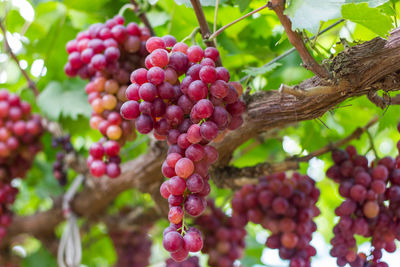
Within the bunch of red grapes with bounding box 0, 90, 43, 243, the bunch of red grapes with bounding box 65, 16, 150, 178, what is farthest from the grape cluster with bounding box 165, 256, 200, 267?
the bunch of red grapes with bounding box 0, 90, 43, 243

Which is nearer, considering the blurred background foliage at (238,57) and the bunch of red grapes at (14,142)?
the blurred background foliage at (238,57)

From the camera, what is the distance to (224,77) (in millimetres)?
654

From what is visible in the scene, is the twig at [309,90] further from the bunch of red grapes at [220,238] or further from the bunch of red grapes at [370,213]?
the bunch of red grapes at [220,238]

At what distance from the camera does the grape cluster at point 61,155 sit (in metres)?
1.37

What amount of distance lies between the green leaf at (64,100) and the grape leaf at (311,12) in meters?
0.78

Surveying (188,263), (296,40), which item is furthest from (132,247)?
(296,40)

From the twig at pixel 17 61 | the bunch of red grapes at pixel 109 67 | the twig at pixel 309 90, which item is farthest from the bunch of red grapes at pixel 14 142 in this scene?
the twig at pixel 309 90

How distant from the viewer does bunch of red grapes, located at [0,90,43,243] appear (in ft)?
4.29

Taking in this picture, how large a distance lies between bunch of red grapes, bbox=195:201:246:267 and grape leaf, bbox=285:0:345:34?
2.46ft

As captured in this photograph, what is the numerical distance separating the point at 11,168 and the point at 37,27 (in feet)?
1.60

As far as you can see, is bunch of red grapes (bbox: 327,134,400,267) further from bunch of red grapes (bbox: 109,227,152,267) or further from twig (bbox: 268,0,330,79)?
bunch of red grapes (bbox: 109,227,152,267)

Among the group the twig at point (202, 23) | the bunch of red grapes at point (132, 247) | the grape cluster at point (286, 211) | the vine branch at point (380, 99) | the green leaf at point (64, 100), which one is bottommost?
the bunch of red grapes at point (132, 247)

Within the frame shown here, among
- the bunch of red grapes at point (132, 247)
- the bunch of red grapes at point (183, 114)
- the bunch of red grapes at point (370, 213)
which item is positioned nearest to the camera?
the bunch of red grapes at point (183, 114)

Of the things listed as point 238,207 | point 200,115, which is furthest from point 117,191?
point 200,115
